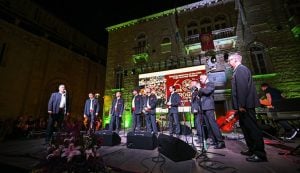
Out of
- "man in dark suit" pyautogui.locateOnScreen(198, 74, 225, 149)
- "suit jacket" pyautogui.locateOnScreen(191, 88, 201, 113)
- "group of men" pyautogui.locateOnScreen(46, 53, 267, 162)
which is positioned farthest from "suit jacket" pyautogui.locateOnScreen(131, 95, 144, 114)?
"man in dark suit" pyautogui.locateOnScreen(198, 74, 225, 149)

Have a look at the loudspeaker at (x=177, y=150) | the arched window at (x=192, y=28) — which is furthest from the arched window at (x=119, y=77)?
the loudspeaker at (x=177, y=150)

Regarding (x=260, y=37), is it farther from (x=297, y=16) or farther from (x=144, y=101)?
(x=144, y=101)

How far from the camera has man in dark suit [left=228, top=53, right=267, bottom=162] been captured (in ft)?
8.50

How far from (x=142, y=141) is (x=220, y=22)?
11756mm

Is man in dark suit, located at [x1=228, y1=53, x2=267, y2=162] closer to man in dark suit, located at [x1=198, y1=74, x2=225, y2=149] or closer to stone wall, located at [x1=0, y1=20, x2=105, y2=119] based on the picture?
man in dark suit, located at [x1=198, y1=74, x2=225, y2=149]

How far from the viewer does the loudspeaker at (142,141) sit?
372 centimetres

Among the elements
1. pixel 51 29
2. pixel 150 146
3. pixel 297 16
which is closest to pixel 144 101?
pixel 150 146

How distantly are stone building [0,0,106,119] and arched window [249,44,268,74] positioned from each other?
51.2 ft

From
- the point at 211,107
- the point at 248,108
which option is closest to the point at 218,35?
the point at 211,107

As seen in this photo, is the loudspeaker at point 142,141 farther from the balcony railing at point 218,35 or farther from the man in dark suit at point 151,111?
the balcony railing at point 218,35

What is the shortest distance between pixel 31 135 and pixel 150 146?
6.67m

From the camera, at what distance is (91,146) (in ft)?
7.25

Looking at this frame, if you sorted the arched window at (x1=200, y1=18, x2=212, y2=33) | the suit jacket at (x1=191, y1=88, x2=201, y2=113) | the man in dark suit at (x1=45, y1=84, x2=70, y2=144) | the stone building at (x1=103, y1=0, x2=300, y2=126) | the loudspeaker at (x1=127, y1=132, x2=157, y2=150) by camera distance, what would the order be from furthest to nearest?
the arched window at (x1=200, y1=18, x2=212, y2=33), the stone building at (x1=103, y1=0, x2=300, y2=126), the man in dark suit at (x1=45, y1=84, x2=70, y2=144), the suit jacket at (x1=191, y1=88, x2=201, y2=113), the loudspeaker at (x1=127, y1=132, x2=157, y2=150)

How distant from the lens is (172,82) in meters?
10.6
